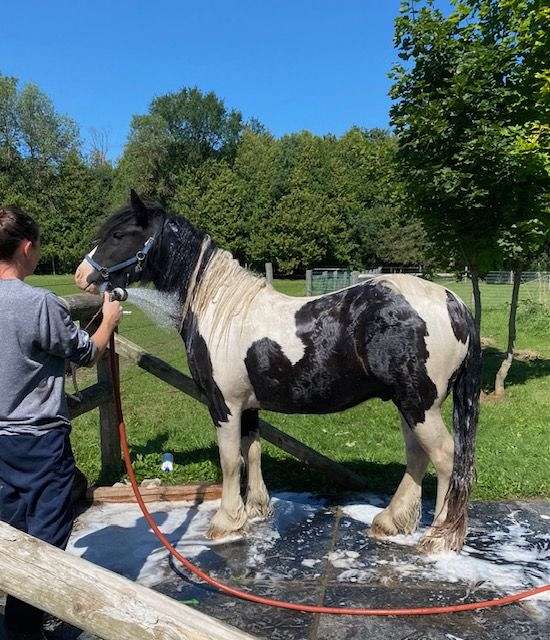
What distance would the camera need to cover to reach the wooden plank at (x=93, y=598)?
1.40 m

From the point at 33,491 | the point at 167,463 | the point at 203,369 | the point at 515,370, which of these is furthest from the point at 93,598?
the point at 515,370

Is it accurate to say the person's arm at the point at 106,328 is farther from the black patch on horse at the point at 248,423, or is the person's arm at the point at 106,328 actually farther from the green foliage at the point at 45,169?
the green foliage at the point at 45,169

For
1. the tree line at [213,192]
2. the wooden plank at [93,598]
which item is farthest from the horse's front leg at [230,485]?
the tree line at [213,192]

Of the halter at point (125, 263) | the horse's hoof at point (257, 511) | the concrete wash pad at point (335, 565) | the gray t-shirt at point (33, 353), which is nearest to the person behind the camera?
the gray t-shirt at point (33, 353)

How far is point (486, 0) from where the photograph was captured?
675cm

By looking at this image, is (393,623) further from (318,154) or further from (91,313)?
(318,154)

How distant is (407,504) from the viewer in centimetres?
369

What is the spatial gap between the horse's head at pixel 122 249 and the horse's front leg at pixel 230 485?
119 cm

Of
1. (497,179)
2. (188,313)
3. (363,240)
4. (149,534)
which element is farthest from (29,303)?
(363,240)

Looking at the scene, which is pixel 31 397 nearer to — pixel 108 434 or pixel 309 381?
pixel 309 381

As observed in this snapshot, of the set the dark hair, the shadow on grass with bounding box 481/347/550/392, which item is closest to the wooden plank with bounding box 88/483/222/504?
the dark hair

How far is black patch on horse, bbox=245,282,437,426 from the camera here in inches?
129

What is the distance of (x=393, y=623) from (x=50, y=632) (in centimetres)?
173

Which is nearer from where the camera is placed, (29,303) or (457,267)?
(29,303)
